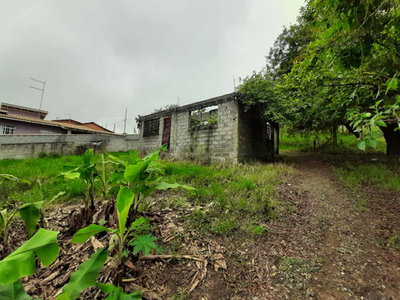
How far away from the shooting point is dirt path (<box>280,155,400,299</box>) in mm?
1661

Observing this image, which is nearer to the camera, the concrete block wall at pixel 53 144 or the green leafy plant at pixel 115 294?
the green leafy plant at pixel 115 294

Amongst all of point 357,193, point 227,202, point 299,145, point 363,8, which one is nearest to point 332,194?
point 357,193

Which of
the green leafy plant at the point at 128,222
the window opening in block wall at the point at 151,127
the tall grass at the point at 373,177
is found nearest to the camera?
the green leafy plant at the point at 128,222

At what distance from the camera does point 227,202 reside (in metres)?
3.20

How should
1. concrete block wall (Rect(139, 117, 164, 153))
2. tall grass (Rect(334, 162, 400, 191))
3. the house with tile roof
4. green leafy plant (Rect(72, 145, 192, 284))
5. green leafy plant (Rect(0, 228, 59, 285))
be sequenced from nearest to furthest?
green leafy plant (Rect(0, 228, 59, 285)) < green leafy plant (Rect(72, 145, 192, 284)) < tall grass (Rect(334, 162, 400, 191)) < concrete block wall (Rect(139, 117, 164, 153)) < the house with tile roof

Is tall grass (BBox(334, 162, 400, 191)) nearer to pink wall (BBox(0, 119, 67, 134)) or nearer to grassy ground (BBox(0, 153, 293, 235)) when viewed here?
grassy ground (BBox(0, 153, 293, 235))

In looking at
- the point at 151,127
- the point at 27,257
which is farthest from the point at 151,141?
the point at 27,257

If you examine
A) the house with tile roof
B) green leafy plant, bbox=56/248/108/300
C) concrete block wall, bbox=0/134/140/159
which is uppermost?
the house with tile roof

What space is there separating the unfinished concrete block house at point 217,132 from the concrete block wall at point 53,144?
190 inches

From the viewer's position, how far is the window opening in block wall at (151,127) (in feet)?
35.4

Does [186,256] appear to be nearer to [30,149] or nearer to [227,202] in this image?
[227,202]

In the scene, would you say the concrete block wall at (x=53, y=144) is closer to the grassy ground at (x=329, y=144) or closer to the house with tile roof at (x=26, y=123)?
the house with tile roof at (x=26, y=123)

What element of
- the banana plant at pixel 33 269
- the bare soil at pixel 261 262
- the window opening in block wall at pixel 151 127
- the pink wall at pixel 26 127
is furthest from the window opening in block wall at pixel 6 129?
the banana plant at pixel 33 269

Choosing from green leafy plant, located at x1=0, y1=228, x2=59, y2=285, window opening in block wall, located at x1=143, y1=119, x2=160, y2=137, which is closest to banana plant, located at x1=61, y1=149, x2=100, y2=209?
green leafy plant, located at x1=0, y1=228, x2=59, y2=285
